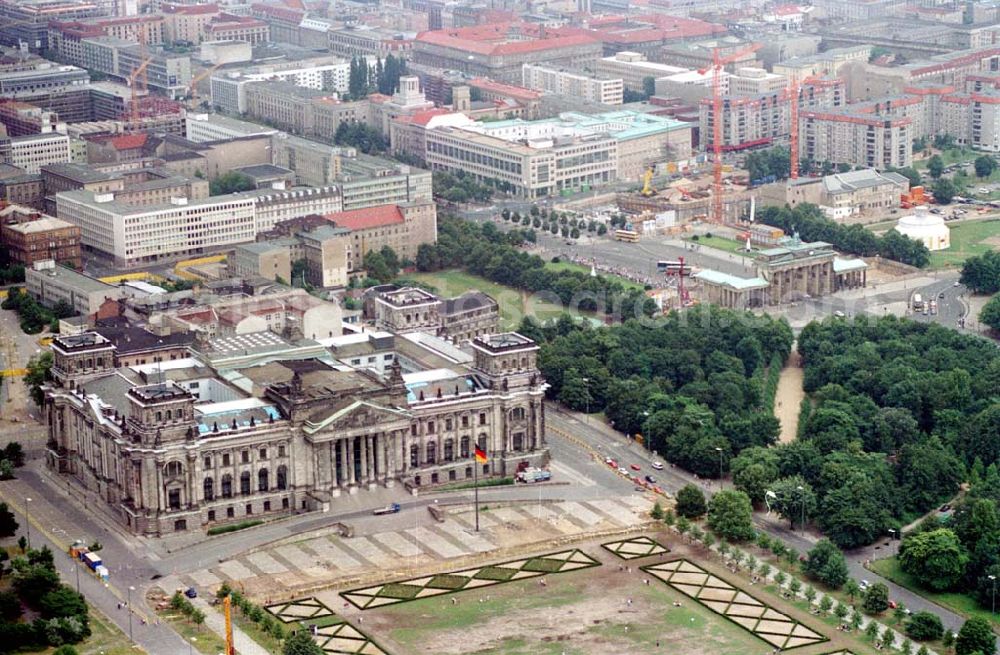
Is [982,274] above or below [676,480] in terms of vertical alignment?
above

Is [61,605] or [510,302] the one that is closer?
[61,605]

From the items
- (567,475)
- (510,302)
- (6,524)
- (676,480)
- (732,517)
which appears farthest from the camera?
(510,302)

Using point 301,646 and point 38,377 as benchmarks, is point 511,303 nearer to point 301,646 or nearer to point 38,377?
point 38,377

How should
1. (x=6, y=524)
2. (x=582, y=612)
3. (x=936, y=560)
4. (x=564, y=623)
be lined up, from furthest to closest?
(x=6, y=524) → (x=936, y=560) → (x=582, y=612) → (x=564, y=623)

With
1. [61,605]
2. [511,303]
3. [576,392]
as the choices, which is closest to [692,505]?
[576,392]

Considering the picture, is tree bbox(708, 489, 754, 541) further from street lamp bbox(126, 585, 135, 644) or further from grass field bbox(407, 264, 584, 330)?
grass field bbox(407, 264, 584, 330)

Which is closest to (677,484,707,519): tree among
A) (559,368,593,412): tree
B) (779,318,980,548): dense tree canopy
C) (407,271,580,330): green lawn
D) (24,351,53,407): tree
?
(779,318,980,548): dense tree canopy
